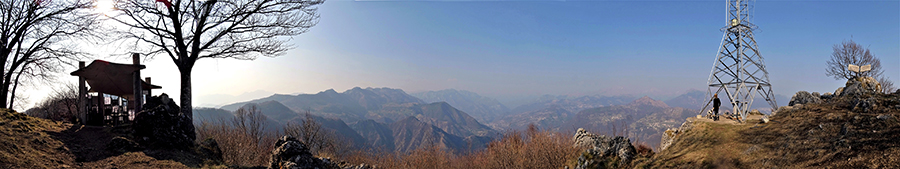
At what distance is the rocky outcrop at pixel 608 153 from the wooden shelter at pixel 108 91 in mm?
18655

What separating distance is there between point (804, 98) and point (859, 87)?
1654 millimetres

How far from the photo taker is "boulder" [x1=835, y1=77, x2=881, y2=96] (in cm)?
1376

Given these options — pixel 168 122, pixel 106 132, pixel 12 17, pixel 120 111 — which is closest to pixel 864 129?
pixel 168 122

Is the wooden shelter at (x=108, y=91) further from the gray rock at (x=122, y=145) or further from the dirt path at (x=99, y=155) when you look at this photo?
the gray rock at (x=122, y=145)

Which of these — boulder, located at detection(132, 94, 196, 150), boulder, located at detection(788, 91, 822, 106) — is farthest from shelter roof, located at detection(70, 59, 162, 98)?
boulder, located at detection(788, 91, 822, 106)

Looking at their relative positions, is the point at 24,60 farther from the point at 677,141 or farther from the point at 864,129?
the point at 864,129

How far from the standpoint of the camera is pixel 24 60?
16.9 metres

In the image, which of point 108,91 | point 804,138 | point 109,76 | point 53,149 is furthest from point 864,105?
point 108,91

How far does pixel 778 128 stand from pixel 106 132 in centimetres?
2294

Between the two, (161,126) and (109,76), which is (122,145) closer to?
(161,126)

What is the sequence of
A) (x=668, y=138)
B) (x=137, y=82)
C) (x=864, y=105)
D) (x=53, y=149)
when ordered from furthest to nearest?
(x=668, y=138), (x=137, y=82), (x=864, y=105), (x=53, y=149)

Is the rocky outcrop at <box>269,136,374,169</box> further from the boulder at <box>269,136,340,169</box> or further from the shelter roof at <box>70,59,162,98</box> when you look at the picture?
the shelter roof at <box>70,59,162,98</box>

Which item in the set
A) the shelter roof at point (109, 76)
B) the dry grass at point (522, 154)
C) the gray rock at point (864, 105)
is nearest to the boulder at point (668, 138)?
the dry grass at point (522, 154)

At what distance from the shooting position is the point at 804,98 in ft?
50.2
